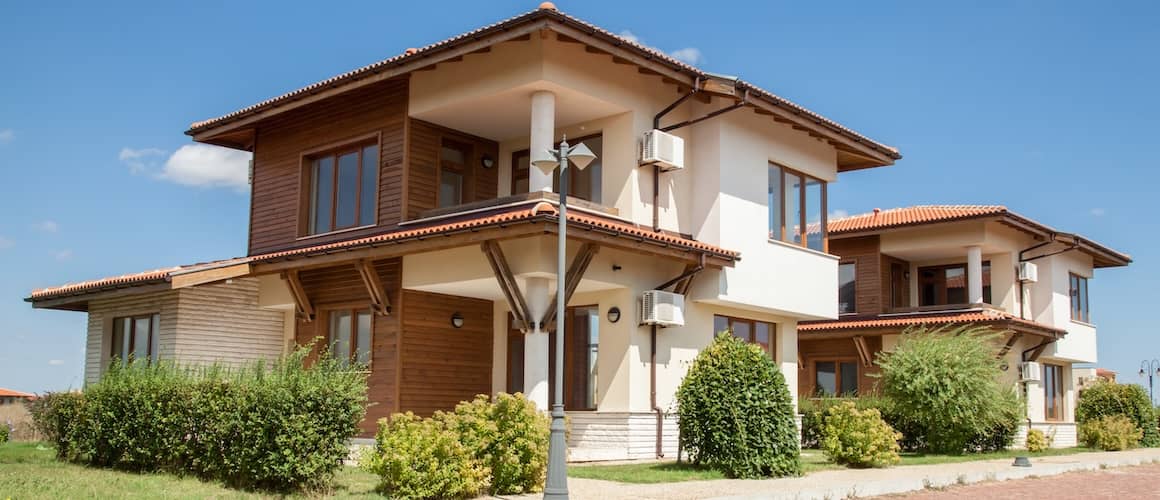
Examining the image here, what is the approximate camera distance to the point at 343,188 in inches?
779

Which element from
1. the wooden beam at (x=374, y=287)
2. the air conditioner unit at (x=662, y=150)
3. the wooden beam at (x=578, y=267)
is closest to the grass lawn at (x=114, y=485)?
the wooden beam at (x=374, y=287)

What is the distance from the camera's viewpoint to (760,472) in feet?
48.8

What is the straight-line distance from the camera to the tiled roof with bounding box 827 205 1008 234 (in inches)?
1094

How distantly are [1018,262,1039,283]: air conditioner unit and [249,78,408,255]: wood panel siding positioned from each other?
63.6 feet

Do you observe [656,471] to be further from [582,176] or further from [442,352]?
[582,176]

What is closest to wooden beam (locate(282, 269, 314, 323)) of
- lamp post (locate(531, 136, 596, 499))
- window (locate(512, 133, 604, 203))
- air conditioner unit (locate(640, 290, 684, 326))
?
window (locate(512, 133, 604, 203))

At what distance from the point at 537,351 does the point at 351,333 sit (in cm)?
444

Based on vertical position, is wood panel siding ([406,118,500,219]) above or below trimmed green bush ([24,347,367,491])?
above

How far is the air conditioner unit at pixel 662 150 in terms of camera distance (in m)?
17.8

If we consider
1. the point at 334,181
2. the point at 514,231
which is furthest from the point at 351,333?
the point at 514,231

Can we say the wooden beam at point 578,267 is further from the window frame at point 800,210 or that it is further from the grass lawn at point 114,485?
the window frame at point 800,210

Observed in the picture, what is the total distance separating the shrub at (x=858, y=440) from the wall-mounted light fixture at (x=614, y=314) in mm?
4228

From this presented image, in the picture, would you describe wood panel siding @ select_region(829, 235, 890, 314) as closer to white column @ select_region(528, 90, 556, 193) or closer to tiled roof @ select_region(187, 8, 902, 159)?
tiled roof @ select_region(187, 8, 902, 159)

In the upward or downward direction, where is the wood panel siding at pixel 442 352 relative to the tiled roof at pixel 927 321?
downward
